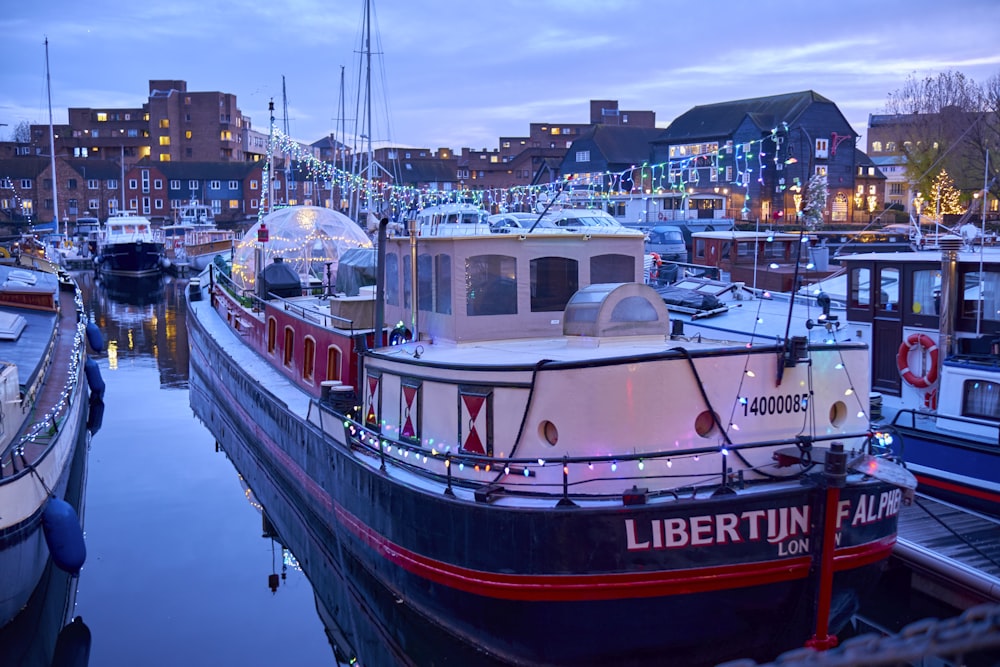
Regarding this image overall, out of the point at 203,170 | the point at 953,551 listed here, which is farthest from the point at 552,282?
the point at 203,170

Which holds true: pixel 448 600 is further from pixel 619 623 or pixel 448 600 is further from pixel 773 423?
pixel 773 423

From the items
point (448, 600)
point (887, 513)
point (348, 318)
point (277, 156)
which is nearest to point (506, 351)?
point (448, 600)

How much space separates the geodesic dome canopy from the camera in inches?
1294

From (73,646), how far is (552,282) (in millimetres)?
8374

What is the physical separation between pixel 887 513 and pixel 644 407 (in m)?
2.94

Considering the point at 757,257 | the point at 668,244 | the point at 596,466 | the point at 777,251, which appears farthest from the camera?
the point at 668,244

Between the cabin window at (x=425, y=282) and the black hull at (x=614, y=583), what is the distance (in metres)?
3.31

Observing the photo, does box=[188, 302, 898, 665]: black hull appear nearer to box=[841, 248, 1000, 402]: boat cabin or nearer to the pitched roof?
box=[841, 248, 1000, 402]: boat cabin

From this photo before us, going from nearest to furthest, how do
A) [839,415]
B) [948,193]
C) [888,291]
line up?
[839,415]
[888,291]
[948,193]

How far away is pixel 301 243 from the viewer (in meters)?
34.1

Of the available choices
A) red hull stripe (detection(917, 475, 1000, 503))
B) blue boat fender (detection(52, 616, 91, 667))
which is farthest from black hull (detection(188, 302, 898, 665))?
blue boat fender (detection(52, 616, 91, 667))

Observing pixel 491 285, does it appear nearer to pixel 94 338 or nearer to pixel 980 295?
pixel 980 295

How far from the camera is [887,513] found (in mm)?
10297

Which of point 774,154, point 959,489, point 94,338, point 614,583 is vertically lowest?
point 959,489
